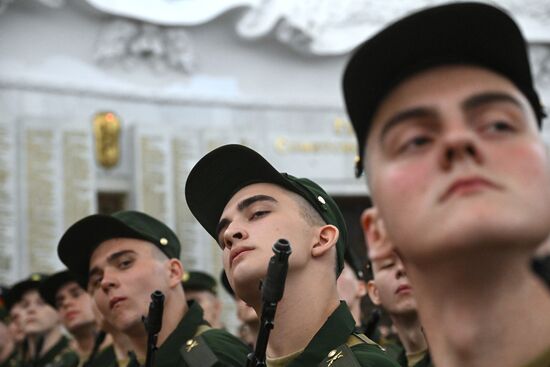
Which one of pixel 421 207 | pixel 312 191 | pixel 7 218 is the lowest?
pixel 7 218

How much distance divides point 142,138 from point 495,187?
8990mm

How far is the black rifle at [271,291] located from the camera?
7.73ft

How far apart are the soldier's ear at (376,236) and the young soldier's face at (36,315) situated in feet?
16.3

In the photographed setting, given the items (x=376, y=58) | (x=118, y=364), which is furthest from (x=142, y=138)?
(x=376, y=58)

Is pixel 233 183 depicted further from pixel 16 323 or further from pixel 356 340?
pixel 16 323

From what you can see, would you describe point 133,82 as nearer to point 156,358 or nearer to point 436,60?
point 156,358

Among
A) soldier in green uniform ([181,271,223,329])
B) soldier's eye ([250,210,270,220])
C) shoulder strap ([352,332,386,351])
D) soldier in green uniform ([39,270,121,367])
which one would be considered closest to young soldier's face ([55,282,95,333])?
soldier in green uniform ([39,270,121,367])

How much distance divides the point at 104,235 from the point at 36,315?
8.90 feet

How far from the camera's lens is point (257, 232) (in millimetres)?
2814

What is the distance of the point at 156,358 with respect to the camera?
357 centimetres

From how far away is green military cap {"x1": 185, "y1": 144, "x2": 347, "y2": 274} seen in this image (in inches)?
118

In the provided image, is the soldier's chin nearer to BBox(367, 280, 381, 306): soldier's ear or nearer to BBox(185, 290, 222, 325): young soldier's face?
BBox(367, 280, 381, 306): soldier's ear

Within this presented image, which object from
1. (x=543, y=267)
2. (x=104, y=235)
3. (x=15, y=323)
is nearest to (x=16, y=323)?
(x=15, y=323)

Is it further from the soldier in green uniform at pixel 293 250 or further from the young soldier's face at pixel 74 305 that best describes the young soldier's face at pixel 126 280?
the young soldier's face at pixel 74 305
